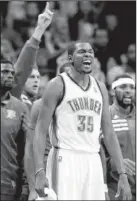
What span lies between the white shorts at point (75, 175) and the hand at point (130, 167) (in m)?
1.50

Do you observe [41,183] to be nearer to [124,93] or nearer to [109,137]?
[109,137]

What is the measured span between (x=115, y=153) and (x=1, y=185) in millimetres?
1288

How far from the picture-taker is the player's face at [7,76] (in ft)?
17.0

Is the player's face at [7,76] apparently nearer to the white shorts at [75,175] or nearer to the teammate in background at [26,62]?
the teammate in background at [26,62]

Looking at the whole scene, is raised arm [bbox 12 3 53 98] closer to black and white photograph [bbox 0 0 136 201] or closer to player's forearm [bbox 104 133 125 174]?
black and white photograph [bbox 0 0 136 201]

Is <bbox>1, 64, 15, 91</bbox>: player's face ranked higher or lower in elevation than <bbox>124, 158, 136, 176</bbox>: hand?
higher

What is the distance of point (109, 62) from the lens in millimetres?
9242

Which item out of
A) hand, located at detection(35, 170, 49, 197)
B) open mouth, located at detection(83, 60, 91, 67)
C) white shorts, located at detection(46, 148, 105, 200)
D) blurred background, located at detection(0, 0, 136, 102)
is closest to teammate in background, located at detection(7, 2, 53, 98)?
open mouth, located at detection(83, 60, 91, 67)

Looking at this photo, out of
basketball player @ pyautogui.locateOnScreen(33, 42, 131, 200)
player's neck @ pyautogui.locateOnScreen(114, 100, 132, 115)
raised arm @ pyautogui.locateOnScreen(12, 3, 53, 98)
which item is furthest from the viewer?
player's neck @ pyautogui.locateOnScreen(114, 100, 132, 115)

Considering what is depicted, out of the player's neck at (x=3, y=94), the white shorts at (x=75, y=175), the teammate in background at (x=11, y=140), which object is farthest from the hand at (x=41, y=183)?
the player's neck at (x=3, y=94)

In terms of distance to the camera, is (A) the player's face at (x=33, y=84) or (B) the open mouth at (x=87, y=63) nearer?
(B) the open mouth at (x=87, y=63)

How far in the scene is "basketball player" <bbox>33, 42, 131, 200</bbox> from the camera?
13.3 ft

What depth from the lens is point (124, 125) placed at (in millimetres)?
5852

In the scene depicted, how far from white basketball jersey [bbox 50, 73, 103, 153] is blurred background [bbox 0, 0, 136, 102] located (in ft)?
14.1
